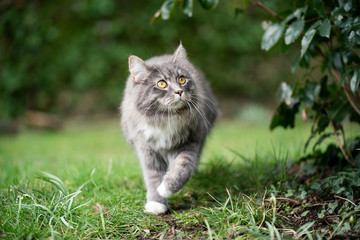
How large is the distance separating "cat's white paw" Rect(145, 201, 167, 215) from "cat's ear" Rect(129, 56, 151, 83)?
0.97 meters

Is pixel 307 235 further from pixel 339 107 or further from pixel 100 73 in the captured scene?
pixel 100 73

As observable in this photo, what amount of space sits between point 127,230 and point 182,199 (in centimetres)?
75

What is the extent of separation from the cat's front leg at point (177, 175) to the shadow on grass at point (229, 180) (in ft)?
0.72

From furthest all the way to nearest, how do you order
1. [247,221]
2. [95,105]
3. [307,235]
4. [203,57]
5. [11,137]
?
[95,105] < [203,57] < [11,137] < [247,221] < [307,235]

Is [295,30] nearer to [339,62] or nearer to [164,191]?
[339,62]

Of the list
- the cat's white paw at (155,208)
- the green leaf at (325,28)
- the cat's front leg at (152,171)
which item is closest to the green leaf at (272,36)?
the green leaf at (325,28)

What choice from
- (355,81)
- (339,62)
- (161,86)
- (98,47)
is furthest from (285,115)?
(98,47)

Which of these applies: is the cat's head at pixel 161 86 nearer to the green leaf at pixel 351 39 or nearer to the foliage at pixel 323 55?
the foliage at pixel 323 55

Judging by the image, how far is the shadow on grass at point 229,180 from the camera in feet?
8.50

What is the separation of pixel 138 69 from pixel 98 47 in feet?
20.9

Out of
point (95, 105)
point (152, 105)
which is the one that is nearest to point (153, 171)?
point (152, 105)

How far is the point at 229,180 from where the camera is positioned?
292 cm

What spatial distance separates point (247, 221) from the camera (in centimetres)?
204

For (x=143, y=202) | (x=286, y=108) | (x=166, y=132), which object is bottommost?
(x=143, y=202)
